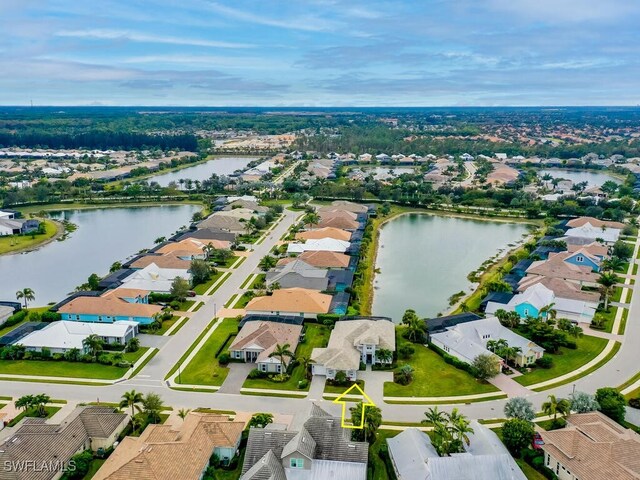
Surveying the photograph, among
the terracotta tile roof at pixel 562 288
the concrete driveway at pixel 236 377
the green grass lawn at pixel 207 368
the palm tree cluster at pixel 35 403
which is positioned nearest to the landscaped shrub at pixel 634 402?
the terracotta tile roof at pixel 562 288

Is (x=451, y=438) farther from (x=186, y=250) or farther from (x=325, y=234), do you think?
(x=325, y=234)

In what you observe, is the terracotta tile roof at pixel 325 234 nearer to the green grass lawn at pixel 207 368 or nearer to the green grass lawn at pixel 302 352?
the green grass lawn at pixel 302 352

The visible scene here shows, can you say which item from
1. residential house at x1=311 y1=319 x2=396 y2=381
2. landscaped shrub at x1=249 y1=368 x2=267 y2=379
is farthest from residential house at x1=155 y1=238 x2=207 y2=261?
landscaped shrub at x1=249 y1=368 x2=267 y2=379

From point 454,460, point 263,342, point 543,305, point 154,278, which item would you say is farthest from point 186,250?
point 454,460

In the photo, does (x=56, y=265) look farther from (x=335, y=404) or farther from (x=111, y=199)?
(x=335, y=404)

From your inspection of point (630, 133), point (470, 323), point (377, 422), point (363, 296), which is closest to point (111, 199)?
point (363, 296)

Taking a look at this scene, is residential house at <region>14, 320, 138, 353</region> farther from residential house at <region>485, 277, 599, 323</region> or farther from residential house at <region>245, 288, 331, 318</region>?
residential house at <region>485, 277, 599, 323</region>
